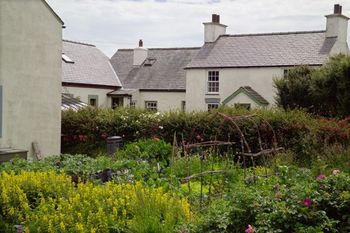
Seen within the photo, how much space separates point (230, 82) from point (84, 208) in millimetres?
27260

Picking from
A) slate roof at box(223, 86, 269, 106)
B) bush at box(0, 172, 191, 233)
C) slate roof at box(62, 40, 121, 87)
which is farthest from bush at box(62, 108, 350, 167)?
slate roof at box(223, 86, 269, 106)

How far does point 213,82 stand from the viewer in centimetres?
3359

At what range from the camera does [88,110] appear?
2000 cm

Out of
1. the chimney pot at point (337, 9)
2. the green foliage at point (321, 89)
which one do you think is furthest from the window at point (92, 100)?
the chimney pot at point (337, 9)

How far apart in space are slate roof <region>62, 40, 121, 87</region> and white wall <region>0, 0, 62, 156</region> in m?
16.1

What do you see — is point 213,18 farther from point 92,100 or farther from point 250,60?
point 92,100

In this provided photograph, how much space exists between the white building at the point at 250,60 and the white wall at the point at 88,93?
5637 millimetres

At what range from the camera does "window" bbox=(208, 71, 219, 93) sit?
1320 inches

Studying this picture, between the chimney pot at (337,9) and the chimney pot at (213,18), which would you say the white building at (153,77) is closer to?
the chimney pot at (213,18)

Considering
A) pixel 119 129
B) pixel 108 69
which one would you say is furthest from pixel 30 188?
pixel 108 69

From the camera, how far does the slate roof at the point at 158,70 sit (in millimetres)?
36375

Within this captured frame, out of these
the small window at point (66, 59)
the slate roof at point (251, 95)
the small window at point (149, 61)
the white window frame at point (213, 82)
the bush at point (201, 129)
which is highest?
the small window at point (149, 61)

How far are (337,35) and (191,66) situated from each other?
9342 mm

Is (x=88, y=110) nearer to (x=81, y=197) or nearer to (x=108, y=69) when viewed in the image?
(x=81, y=197)
